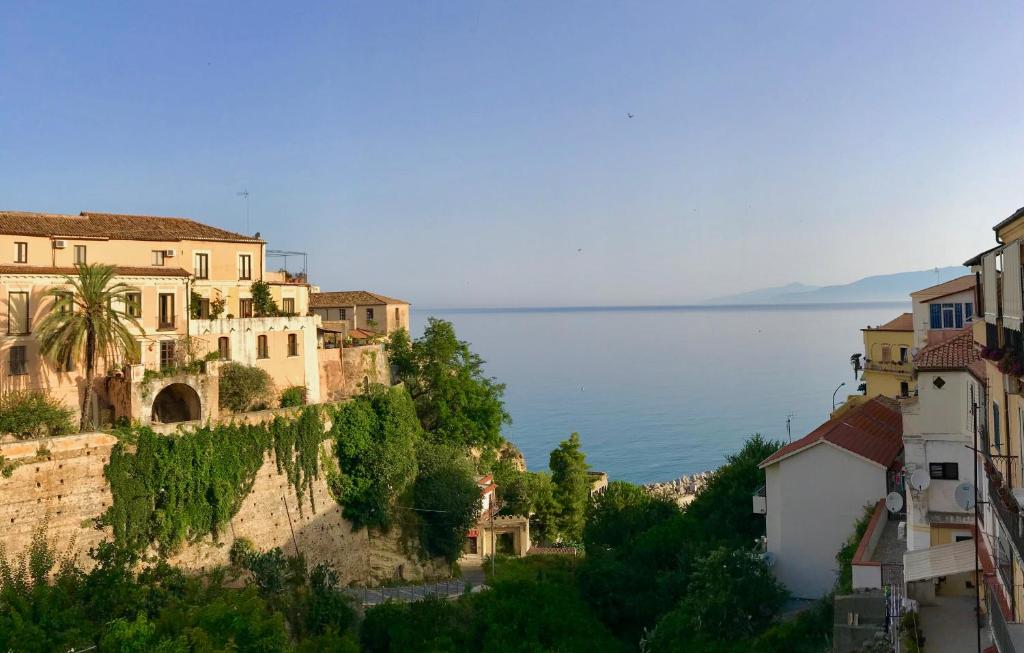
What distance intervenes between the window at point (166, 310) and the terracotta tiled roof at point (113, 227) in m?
2.39

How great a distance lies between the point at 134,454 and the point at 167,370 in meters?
4.10

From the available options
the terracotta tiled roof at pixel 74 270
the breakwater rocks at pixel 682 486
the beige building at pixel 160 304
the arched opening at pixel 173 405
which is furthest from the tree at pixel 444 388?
the breakwater rocks at pixel 682 486

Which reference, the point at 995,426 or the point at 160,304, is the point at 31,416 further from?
the point at 995,426

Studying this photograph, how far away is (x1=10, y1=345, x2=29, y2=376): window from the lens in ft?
80.6

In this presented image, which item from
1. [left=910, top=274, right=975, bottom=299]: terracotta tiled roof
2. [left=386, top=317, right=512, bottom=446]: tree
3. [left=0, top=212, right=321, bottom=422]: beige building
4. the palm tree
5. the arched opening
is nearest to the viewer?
the palm tree

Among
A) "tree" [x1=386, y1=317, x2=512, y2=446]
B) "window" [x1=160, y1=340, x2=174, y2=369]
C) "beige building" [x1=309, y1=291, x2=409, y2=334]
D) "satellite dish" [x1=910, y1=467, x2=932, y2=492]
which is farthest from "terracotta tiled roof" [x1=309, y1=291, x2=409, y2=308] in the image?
"satellite dish" [x1=910, y1=467, x2=932, y2=492]

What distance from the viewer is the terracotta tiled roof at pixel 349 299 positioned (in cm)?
4382

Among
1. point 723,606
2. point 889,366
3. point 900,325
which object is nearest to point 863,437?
point 723,606

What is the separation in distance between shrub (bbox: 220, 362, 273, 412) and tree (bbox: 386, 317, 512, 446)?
869 cm

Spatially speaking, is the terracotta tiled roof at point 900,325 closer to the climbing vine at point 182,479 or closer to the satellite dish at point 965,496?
the satellite dish at point 965,496

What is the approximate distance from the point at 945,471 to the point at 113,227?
1093 inches

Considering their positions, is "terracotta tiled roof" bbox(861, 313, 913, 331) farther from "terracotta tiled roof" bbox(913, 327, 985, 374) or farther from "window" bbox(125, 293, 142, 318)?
"window" bbox(125, 293, 142, 318)

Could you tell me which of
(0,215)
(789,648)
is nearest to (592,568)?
(789,648)

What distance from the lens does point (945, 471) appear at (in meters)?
16.2
